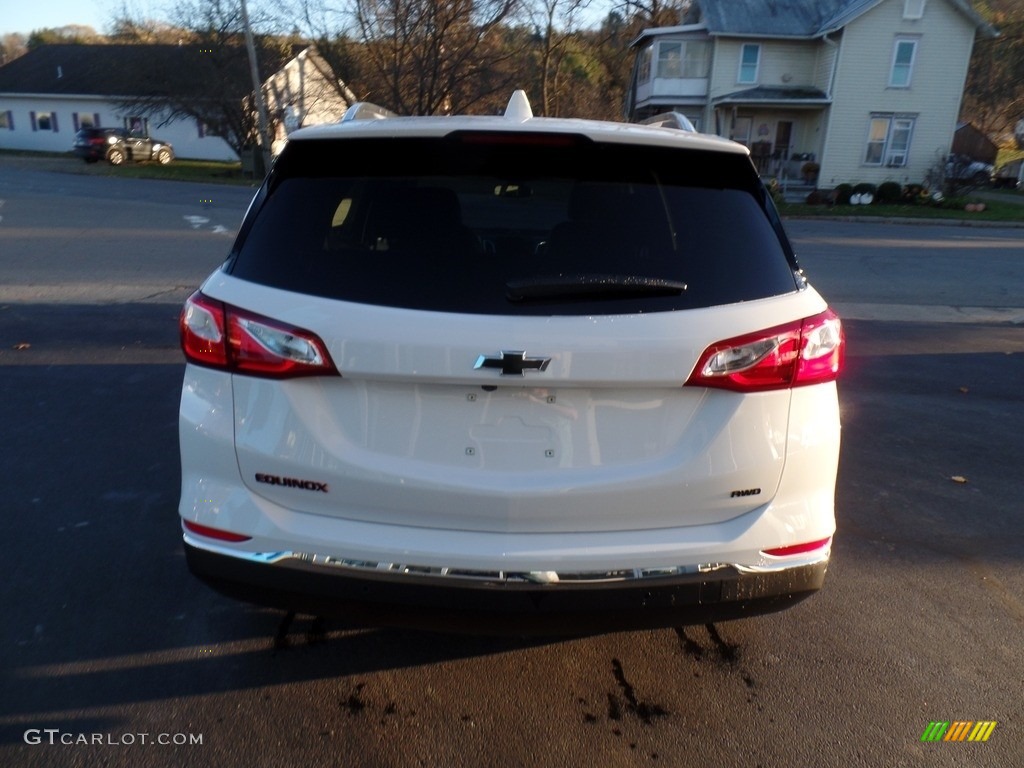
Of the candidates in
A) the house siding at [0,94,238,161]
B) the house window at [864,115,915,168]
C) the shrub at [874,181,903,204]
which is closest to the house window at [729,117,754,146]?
the house window at [864,115,915,168]

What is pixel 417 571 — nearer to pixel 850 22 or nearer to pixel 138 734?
pixel 138 734

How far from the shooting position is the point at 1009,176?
43.7 m

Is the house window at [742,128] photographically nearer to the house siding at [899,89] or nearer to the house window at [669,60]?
the house window at [669,60]

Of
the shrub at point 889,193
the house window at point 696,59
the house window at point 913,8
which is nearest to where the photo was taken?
the shrub at point 889,193

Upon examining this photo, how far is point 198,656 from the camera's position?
2.94m

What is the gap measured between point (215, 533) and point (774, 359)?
1.75 meters

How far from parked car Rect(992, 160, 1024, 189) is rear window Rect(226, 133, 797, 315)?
46.5m

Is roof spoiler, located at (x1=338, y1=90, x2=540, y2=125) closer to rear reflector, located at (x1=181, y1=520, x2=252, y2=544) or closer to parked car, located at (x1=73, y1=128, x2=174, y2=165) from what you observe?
rear reflector, located at (x1=181, y1=520, x2=252, y2=544)

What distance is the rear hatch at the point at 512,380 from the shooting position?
2170 millimetres

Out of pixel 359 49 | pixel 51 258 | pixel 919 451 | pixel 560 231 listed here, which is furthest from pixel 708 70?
pixel 560 231

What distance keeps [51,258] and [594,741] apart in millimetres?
11782

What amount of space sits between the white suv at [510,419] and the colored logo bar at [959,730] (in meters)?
0.74

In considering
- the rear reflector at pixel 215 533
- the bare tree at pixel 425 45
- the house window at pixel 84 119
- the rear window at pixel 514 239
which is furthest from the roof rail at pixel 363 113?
the house window at pixel 84 119

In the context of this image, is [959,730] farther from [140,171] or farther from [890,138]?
[140,171]
